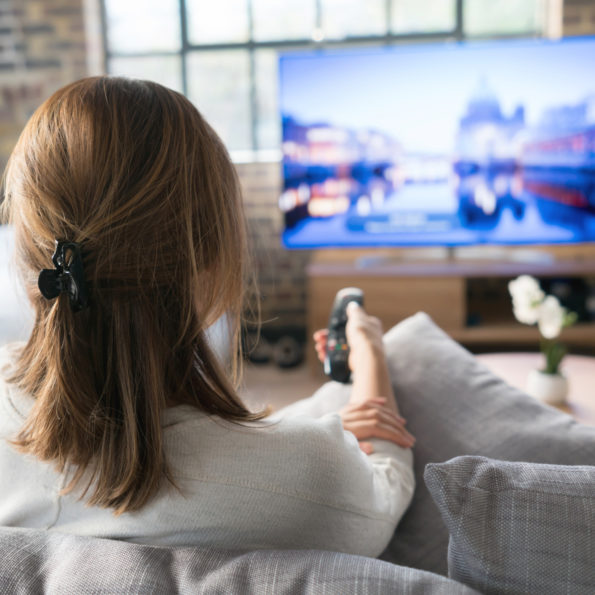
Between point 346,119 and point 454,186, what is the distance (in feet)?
1.92

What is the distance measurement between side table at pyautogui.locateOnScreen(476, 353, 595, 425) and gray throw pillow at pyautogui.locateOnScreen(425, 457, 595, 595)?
4.22 ft

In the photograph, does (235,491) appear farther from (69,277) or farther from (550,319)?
(550,319)

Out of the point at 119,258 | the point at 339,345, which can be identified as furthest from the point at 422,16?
the point at 119,258

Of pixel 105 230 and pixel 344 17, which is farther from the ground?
pixel 344 17

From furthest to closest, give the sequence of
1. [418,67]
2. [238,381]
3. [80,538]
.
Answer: [418,67], [238,381], [80,538]

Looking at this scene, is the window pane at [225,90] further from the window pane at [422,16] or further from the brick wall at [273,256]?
the window pane at [422,16]

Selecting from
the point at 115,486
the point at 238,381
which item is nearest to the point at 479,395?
the point at 238,381

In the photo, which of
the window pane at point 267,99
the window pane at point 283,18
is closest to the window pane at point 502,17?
the window pane at point 283,18

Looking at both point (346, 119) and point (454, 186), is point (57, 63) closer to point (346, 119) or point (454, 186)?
point (346, 119)

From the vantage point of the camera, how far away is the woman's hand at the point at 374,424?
86 cm

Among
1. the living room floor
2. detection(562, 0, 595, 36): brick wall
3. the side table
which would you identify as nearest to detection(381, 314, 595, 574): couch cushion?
the side table

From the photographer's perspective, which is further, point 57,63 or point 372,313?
point 57,63

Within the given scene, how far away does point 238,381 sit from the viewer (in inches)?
35.7

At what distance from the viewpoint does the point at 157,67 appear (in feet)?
12.5
